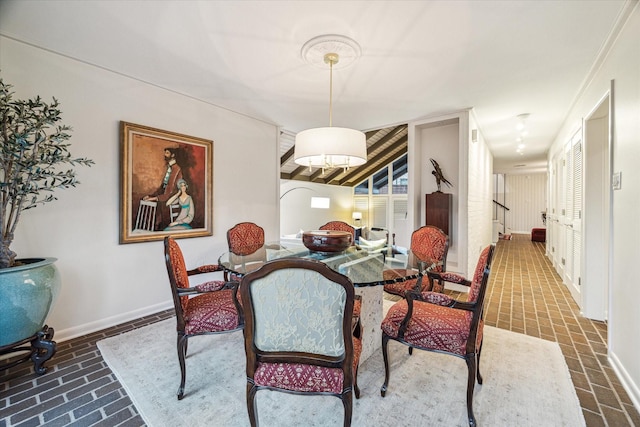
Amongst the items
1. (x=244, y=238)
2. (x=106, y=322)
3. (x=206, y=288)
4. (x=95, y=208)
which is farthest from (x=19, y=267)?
(x=244, y=238)

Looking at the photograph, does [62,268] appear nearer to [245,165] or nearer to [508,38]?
[245,165]

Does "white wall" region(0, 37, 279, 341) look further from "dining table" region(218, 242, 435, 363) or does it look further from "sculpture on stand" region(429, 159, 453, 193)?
"sculpture on stand" region(429, 159, 453, 193)

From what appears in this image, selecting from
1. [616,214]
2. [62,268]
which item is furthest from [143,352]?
[616,214]

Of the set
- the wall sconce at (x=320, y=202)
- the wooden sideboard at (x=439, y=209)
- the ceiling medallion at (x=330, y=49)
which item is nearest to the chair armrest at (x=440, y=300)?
the ceiling medallion at (x=330, y=49)

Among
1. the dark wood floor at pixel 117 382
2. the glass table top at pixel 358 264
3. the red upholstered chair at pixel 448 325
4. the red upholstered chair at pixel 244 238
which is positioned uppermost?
the red upholstered chair at pixel 244 238

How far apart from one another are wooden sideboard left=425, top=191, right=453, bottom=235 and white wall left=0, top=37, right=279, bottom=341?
3324 millimetres

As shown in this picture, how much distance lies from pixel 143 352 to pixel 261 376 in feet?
5.11

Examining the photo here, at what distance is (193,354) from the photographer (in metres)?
2.24

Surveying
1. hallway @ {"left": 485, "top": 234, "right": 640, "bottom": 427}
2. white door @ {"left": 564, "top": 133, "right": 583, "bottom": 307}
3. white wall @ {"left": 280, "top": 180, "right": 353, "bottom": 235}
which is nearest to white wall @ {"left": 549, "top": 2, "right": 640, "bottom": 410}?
hallway @ {"left": 485, "top": 234, "right": 640, "bottom": 427}

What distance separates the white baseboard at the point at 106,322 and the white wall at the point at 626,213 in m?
4.00

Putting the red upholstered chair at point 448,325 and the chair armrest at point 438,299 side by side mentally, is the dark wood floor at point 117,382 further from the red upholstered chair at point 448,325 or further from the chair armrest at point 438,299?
the chair armrest at point 438,299

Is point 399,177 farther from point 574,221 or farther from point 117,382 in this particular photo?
point 117,382

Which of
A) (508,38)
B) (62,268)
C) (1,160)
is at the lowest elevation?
(62,268)

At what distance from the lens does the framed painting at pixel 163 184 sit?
2.86 m
